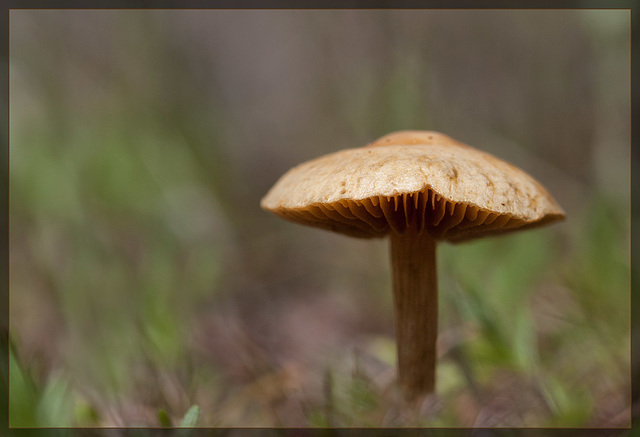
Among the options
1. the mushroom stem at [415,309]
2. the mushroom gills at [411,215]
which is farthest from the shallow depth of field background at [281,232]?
the mushroom gills at [411,215]

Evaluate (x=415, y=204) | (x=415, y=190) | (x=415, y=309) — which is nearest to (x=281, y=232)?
(x=415, y=309)

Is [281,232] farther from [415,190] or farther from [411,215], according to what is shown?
[415,190]

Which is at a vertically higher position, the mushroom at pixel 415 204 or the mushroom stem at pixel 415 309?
the mushroom at pixel 415 204

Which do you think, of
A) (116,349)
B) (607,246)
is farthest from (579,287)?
(116,349)

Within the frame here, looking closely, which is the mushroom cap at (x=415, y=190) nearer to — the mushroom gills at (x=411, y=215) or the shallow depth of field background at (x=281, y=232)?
the mushroom gills at (x=411, y=215)

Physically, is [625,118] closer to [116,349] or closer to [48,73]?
[116,349]

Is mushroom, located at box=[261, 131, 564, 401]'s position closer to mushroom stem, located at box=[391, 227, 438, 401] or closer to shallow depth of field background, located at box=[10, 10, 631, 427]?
mushroom stem, located at box=[391, 227, 438, 401]

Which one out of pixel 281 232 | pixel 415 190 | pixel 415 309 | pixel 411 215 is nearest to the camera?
pixel 415 190
